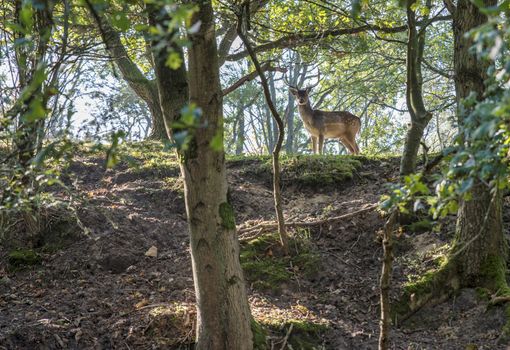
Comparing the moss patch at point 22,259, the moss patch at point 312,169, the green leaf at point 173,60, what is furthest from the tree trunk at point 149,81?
the moss patch at point 312,169

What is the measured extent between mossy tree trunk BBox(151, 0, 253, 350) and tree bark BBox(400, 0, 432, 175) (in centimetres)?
155

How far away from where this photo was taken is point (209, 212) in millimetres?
4102

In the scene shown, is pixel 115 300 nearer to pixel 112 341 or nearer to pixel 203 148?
pixel 112 341

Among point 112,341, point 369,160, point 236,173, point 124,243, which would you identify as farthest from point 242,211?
point 112,341

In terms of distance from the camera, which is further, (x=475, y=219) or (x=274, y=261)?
(x=274, y=261)

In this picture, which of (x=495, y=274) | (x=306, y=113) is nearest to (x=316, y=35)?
(x=495, y=274)

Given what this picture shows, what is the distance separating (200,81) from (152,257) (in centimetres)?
303

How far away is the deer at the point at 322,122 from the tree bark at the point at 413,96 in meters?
7.02

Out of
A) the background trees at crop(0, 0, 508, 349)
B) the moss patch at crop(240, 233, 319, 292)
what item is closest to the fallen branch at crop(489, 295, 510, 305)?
the background trees at crop(0, 0, 508, 349)

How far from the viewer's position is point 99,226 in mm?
6688

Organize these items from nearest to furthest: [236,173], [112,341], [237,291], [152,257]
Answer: [237,291], [112,341], [152,257], [236,173]

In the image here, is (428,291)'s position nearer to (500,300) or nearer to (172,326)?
(500,300)

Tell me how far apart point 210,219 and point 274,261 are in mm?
2342

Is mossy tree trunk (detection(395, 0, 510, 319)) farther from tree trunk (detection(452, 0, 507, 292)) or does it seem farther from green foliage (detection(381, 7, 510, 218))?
green foliage (detection(381, 7, 510, 218))
